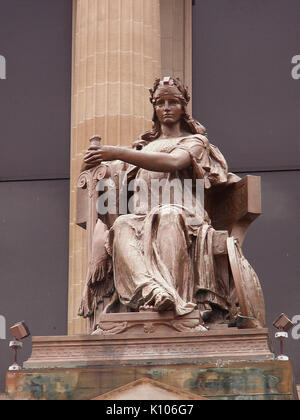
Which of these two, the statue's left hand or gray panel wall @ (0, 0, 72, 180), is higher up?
gray panel wall @ (0, 0, 72, 180)

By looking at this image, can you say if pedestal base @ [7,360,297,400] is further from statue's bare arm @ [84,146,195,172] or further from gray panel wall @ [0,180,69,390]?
gray panel wall @ [0,180,69,390]

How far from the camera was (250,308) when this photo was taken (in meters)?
11.4

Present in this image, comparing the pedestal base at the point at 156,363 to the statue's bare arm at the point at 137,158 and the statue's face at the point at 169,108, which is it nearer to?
the statue's bare arm at the point at 137,158

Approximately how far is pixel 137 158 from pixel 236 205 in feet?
3.43

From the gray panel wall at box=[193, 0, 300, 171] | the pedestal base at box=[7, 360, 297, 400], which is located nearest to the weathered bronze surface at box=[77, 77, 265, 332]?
the pedestal base at box=[7, 360, 297, 400]

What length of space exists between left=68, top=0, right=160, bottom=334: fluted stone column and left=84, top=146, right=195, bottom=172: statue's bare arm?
17.8 feet

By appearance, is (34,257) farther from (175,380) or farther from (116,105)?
(175,380)

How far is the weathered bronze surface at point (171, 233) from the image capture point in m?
11.4

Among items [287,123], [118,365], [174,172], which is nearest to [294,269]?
[287,123]

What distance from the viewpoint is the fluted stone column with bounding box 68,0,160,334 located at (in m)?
17.8

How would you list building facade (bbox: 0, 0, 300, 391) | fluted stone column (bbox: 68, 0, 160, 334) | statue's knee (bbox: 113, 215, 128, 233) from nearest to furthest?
1. statue's knee (bbox: 113, 215, 128, 233)
2. fluted stone column (bbox: 68, 0, 160, 334)
3. building facade (bbox: 0, 0, 300, 391)

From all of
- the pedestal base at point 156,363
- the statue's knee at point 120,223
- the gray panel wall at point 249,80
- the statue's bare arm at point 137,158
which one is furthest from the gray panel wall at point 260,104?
the pedestal base at point 156,363

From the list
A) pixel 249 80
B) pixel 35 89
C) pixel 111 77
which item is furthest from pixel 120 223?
pixel 35 89
